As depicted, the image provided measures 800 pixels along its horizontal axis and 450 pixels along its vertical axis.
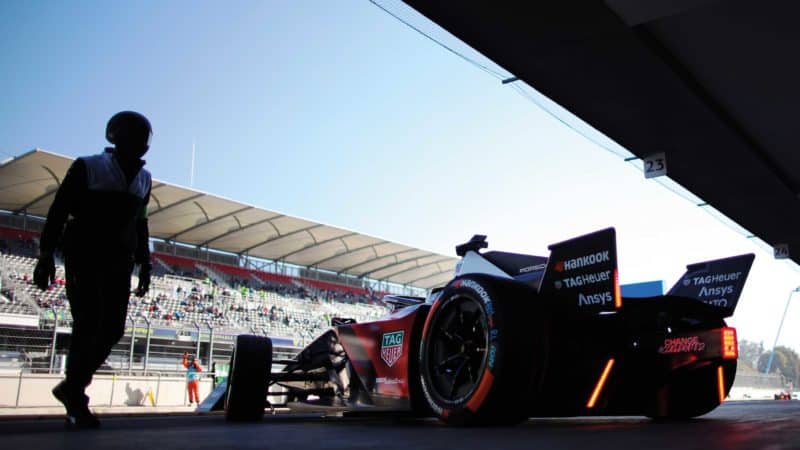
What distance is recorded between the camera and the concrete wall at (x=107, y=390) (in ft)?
41.3

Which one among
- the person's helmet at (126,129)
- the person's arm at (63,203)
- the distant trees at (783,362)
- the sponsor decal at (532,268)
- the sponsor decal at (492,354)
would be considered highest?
the person's helmet at (126,129)

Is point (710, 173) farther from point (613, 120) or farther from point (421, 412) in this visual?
point (421, 412)

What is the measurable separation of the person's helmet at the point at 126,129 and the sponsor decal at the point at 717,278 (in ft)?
13.7

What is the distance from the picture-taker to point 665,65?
738cm

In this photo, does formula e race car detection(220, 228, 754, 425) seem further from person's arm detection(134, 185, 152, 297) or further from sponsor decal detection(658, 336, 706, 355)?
person's arm detection(134, 185, 152, 297)

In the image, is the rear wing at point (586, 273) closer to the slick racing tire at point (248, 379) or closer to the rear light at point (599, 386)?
the rear light at point (599, 386)

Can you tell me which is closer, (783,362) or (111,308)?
(111,308)

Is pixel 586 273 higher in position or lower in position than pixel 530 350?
higher

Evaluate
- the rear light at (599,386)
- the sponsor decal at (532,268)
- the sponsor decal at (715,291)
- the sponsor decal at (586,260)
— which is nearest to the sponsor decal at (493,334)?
the sponsor decal at (586,260)

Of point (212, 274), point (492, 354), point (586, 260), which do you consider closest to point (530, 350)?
point (492, 354)

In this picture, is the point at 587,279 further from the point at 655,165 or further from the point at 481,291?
the point at 655,165

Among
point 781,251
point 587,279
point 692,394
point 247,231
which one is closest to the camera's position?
point 587,279

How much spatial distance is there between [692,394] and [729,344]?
0.68 meters

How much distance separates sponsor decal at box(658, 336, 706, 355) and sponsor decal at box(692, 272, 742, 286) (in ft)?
4.09
